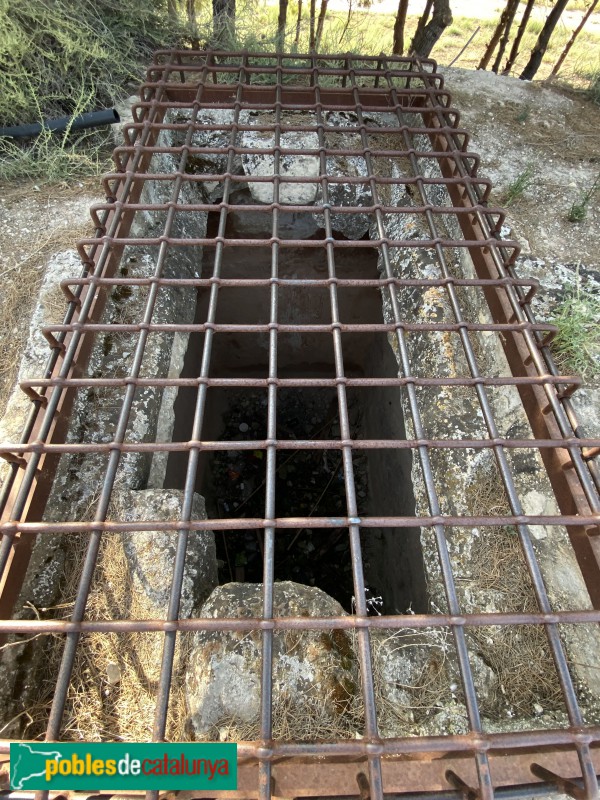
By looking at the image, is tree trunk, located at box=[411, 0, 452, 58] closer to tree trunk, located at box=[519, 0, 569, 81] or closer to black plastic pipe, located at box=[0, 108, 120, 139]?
tree trunk, located at box=[519, 0, 569, 81]

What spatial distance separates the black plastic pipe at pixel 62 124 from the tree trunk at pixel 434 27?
256 cm

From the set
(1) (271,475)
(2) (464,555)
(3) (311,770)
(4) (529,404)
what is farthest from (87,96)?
(3) (311,770)

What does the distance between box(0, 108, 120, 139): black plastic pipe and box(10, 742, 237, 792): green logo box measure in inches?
118

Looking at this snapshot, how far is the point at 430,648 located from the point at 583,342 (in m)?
1.43

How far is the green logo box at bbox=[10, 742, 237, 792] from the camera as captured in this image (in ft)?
3.61

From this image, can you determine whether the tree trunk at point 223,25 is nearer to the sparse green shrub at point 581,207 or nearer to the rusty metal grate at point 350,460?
the rusty metal grate at point 350,460

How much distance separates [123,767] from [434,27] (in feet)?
16.9

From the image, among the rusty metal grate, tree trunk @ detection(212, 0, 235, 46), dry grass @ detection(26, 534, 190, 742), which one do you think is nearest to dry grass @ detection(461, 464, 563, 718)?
the rusty metal grate

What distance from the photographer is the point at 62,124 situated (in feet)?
9.18

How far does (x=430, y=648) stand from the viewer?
162 centimetres

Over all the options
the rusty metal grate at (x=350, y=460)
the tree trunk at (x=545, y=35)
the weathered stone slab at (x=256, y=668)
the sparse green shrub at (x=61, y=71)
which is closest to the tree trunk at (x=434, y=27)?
the tree trunk at (x=545, y=35)

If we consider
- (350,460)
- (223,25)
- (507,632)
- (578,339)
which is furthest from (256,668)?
(223,25)

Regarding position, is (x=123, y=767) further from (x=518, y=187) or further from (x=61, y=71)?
(x=61, y=71)

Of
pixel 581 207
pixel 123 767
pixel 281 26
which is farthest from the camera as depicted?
pixel 281 26
